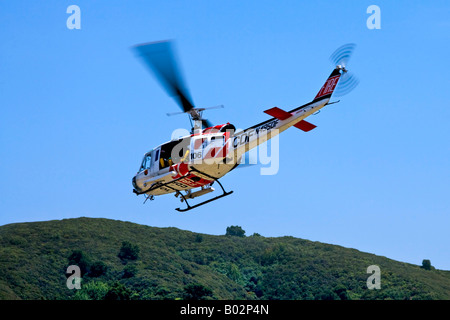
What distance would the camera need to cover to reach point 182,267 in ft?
408

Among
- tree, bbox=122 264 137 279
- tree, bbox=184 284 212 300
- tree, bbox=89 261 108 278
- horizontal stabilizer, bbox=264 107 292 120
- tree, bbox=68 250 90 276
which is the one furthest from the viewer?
tree, bbox=68 250 90 276

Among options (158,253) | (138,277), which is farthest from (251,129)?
(158,253)

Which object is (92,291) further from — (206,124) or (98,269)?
(206,124)

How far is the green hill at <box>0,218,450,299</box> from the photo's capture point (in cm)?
10529

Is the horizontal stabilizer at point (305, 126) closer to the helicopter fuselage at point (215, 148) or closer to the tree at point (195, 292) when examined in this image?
the helicopter fuselage at point (215, 148)

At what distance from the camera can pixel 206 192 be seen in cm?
3672

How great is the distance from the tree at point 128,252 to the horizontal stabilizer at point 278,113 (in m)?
91.6

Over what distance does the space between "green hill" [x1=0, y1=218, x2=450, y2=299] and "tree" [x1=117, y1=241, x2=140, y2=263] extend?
0.14 metres

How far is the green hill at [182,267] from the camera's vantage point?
345 ft

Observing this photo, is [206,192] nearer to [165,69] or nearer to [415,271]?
[165,69]

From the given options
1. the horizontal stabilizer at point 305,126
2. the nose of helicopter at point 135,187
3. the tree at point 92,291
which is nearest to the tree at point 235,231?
the tree at point 92,291

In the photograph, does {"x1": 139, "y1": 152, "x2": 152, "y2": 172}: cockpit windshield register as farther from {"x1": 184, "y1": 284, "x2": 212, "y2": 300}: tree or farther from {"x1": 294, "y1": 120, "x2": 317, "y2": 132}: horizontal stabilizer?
{"x1": 184, "y1": 284, "x2": 212, "y2": 300}: tree

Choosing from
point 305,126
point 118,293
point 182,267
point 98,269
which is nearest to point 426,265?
point 182,267

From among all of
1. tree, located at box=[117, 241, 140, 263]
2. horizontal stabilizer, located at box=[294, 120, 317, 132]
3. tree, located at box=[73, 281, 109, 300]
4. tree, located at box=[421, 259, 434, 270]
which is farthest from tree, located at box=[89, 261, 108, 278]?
horizontal stabilizer, located at box=[294, 120, 317, 132]
